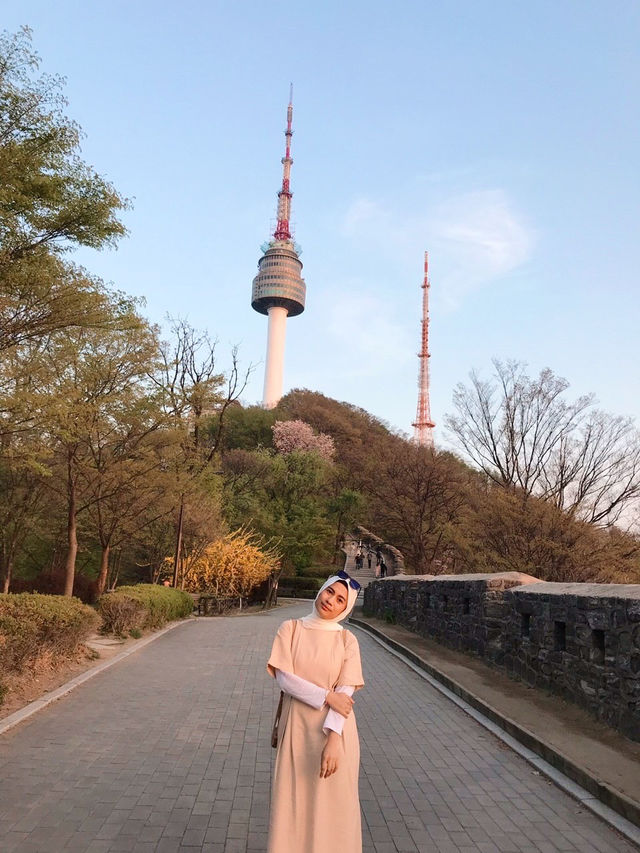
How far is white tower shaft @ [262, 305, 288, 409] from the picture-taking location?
101875mm

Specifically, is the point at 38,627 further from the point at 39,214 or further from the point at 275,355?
the point at 275,355

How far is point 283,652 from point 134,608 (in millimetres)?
11988

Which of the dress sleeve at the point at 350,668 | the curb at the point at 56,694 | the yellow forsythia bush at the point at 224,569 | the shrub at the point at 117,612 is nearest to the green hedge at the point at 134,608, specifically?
the shrub at the point at 117,612

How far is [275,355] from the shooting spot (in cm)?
10244

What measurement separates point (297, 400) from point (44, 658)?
5637 centimetres

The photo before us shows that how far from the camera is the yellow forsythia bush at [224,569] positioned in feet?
89.2

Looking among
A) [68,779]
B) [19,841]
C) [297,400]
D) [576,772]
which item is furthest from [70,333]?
[297,400]

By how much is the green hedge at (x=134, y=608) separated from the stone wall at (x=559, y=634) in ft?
22.9

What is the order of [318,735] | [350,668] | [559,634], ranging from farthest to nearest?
[559,634] → [350,668] → [318,735]

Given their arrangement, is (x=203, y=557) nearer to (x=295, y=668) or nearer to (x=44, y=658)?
(x=44, y=658)

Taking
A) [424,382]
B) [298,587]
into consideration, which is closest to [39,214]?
[298,587]

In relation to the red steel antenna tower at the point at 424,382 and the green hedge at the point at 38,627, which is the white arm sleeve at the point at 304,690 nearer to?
the green hedge at the point at 38,627

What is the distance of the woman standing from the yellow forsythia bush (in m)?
24.0

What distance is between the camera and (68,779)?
5039mm
